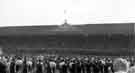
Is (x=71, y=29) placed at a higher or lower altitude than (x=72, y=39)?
higher

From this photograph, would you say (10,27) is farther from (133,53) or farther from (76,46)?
(133,53)

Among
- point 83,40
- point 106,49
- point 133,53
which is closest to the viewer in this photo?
point 133,53

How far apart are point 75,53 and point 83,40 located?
262cm

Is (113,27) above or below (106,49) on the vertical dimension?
above

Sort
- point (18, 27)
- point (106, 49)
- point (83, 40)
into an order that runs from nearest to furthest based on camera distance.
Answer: point (106, 49) < point (83, 40) < point (18, 27)

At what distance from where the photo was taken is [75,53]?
34969 millimetres

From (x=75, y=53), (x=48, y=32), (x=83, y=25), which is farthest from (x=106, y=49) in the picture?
(x=48, y=32)

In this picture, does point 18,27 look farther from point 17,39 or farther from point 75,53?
point 75,53

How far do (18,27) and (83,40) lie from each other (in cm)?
1158

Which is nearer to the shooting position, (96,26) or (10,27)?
(96,26)

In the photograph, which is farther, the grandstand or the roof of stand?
the roof of stand

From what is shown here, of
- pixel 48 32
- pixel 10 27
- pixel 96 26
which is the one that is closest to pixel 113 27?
pixel 96 26

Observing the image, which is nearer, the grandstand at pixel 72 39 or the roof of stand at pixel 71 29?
the grandstand at pixel 72 39

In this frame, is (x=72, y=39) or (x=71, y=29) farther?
(x=71, y=29)
